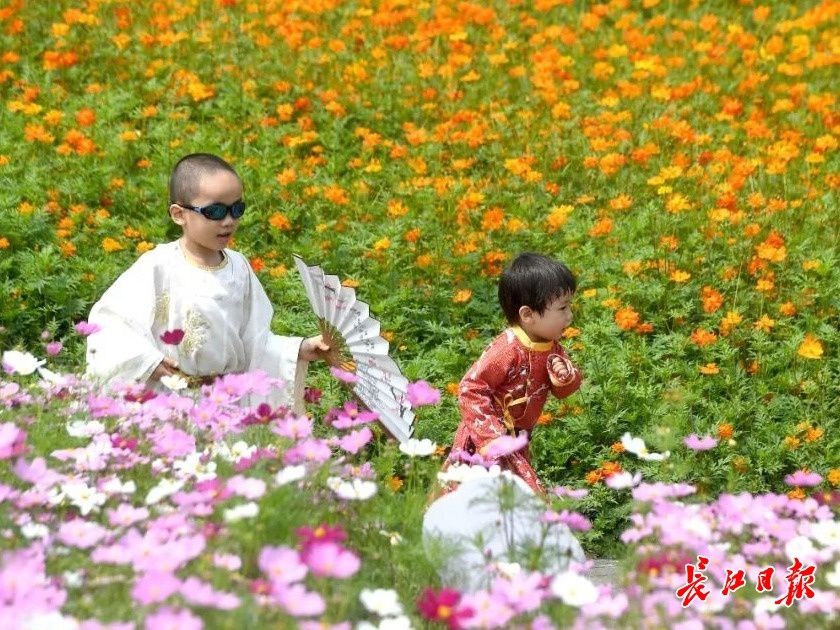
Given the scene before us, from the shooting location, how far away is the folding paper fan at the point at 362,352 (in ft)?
13.7

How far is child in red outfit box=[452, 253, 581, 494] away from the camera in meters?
4.26

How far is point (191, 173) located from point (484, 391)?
3.71 ft

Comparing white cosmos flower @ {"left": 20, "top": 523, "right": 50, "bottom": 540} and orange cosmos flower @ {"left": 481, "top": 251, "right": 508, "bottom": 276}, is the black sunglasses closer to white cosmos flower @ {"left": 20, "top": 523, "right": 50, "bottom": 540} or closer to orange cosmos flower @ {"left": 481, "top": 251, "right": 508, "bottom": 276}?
white cosmos flower @ {"left": 20, "top": 523, "right": 50, "bottom": 540}

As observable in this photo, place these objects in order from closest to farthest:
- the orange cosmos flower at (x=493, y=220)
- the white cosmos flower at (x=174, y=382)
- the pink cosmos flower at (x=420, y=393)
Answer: the pink cosmos flower at (x=420, y=393) < the white cosmos flower at (x=174, y=382) < the orange cosmos flower at (x=493, y=220)

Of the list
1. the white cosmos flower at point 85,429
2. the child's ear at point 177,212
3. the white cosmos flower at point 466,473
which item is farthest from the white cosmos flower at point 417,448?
the child's ear at point 177,212

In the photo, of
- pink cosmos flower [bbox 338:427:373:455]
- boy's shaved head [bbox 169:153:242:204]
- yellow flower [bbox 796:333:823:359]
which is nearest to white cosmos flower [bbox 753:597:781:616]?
pink cosmos flower [bbox 338:427:373:455]

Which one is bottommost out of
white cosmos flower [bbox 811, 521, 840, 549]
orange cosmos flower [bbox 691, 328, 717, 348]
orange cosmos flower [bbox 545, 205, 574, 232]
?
orange cosmos flower [bbox 691, 328, 717, 348]

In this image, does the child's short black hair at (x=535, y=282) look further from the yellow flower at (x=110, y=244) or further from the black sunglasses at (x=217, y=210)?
the yellow flower at (x=110, y=244)

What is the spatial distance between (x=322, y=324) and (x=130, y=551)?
1.76 meters

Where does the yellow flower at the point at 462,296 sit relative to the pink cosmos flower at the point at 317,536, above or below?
below

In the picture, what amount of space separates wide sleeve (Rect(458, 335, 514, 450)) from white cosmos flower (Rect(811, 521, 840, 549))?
143 centimetres

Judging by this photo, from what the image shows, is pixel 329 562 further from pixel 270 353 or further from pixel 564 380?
pixel 270 353

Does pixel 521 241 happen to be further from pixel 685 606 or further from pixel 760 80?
pixel 685 606

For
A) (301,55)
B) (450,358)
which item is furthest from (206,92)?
(450,358)
